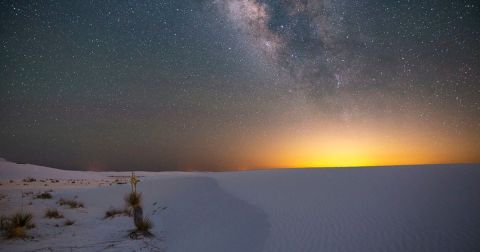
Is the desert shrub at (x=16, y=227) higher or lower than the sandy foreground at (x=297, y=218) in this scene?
higher

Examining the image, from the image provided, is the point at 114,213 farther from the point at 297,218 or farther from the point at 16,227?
the point at 297,218

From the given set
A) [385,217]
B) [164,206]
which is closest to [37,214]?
[164,206]

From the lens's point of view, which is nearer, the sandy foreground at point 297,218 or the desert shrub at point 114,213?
the sandy foreground at point 297,218

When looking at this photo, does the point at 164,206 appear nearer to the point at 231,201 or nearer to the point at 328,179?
the point at 231,201

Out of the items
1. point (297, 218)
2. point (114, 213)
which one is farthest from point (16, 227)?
point (297, 218)

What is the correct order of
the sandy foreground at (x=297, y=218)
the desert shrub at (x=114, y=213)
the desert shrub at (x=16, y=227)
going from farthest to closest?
the desert shrub at (x=114, y=213) < the desert shrub at (x=16, y=227) < the sandy foreground at (x=297, y=218)

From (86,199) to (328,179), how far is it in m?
16.9

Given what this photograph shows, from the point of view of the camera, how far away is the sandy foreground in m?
9.03

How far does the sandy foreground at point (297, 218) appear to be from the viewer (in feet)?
29.6

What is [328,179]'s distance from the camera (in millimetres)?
20016

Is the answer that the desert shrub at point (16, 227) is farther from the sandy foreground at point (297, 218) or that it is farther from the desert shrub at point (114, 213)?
the desert shrub at point (114, 213)

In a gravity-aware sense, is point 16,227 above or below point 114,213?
above

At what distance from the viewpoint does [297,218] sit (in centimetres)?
1202

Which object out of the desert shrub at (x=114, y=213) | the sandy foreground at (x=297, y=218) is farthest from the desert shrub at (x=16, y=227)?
the desert shrub at (x=114, y=213)
